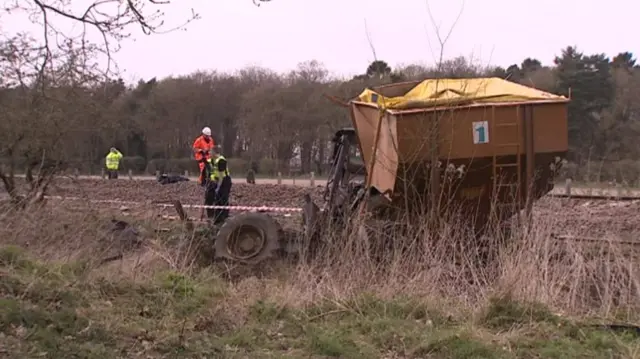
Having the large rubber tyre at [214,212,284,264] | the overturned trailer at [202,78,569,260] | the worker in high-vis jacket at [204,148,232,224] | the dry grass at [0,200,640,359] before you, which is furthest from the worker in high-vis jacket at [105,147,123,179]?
the overturned trailer at [202,78,569,260]

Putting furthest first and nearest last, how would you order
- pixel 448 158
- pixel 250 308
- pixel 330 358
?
pixel 448 158 → pixel 250 308 → pixel 330 358

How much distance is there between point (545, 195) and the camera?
891cm

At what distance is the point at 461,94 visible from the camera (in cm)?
832

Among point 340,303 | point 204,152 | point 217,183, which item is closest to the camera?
point 340,303

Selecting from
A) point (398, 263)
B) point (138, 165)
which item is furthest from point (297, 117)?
point (398, 263)

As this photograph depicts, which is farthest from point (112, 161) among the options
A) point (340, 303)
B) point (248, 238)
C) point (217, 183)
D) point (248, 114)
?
point (340, 303)

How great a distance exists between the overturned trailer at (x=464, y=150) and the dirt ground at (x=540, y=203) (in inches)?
20.2

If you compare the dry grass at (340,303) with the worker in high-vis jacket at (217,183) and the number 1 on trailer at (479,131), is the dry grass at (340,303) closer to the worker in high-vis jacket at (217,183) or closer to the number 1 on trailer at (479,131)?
the number 1 on trailer at (479,131)

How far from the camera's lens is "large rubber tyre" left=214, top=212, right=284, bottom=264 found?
9391 mm

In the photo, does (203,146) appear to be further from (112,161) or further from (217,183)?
(112,161)

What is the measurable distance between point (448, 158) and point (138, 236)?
4376 mm

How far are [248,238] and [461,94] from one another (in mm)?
3489

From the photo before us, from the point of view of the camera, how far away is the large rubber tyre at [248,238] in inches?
370

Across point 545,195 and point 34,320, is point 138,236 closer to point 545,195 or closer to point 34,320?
point 34,320
